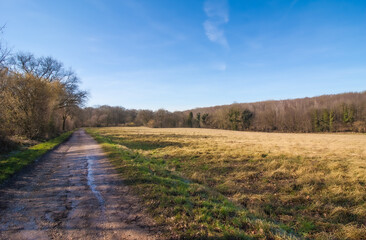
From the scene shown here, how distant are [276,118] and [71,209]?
74.4 metres

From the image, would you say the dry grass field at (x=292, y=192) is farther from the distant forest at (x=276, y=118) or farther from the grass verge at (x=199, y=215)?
the distant forest at (x=276, y=118)

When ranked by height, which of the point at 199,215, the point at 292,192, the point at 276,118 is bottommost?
the point at 292,192

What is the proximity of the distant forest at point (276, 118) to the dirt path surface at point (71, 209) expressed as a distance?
6311 centimetres

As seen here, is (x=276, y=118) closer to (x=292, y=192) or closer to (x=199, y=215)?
(x=292, y=192)

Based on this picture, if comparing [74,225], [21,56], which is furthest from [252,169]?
[21,56]

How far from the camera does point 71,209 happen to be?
Answer: 14.1 feet

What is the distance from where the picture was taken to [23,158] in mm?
9391

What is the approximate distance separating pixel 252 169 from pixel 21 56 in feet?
129

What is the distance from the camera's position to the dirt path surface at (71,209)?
3387 mm

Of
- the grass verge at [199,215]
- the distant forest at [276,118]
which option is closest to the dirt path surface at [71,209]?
the grass verge at [199,215]

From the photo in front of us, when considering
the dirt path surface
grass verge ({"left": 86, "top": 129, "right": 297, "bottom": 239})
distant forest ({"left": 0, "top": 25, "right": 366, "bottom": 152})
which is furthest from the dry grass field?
distant forest ({"left": 0, "top": 25, "right": 366, "bottom": 152})

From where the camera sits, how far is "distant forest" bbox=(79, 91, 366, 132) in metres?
55.6

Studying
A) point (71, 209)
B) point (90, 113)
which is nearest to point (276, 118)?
point (71, 209)

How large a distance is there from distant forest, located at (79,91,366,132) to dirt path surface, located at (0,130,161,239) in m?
63.1
